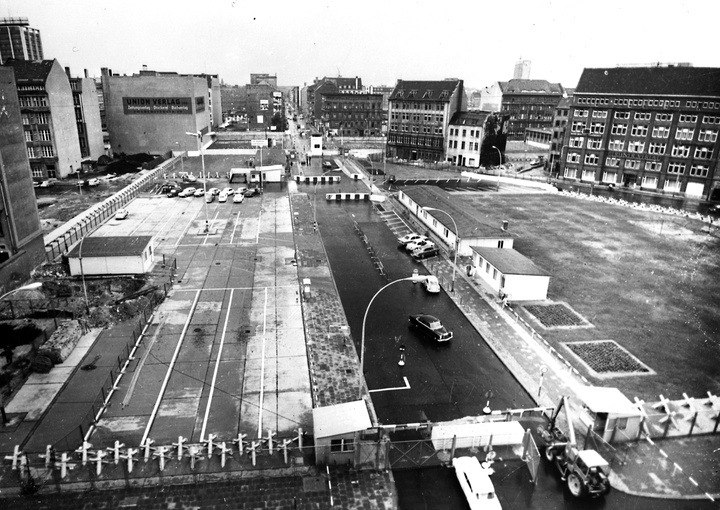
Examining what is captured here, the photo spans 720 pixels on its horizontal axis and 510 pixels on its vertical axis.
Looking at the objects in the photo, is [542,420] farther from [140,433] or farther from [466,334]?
[140,433]

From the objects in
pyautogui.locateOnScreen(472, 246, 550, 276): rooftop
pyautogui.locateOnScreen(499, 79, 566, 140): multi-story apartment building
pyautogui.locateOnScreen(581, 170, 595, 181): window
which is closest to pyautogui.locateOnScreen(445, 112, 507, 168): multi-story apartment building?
pyautogui.locateOnScreen(581, 170, 595, 181): window

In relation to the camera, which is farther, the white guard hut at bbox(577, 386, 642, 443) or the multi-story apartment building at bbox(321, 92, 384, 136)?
the multi-story apartment building at bbox(321, 92, 384, 136)

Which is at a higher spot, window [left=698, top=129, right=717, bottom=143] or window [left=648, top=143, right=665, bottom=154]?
window [left=698, top=129, right=717, bottom=143]

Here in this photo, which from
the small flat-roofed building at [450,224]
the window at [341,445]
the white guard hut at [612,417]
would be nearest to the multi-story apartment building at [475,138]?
the small flat-roofed building at [450,224]

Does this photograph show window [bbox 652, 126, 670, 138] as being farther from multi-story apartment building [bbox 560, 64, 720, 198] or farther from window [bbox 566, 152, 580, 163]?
window [bbox 566, 152, 580, 163]

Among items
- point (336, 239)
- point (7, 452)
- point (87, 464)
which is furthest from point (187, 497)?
point (336, 239)

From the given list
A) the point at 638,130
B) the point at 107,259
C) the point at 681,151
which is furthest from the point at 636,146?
the point at 107,259
